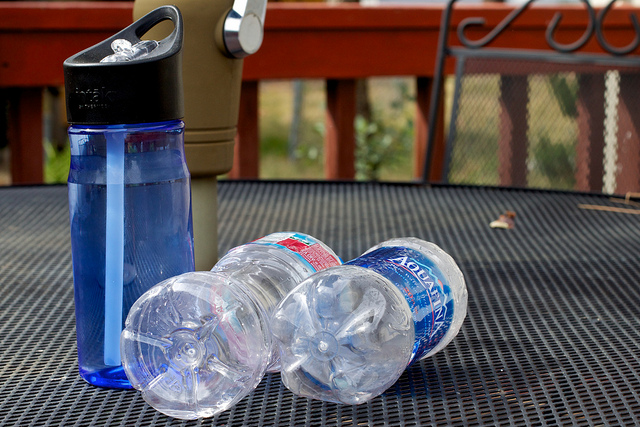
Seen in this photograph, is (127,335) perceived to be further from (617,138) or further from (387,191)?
(617,138)

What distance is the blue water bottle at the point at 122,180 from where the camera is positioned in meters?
0.54

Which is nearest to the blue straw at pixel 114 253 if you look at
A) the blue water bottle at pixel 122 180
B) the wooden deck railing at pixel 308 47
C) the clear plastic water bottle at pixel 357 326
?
the blue water bottle at pixel 122 180

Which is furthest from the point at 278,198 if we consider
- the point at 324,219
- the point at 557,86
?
the point at 557,86

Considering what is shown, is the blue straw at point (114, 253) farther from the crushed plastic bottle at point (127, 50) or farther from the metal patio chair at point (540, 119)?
the metal patio chair at point (540, 119)

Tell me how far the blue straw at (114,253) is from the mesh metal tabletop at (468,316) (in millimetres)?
61

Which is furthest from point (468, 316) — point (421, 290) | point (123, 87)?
point (123, 87)

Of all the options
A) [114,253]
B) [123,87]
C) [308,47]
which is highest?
[123,87]

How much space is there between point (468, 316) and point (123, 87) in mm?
462

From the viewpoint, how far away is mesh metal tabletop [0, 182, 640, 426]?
584 millimetres

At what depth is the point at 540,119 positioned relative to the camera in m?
2.01

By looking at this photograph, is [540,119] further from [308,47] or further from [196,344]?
[196,344]

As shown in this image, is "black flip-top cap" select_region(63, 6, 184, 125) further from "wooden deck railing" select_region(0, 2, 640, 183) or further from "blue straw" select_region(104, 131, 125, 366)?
"wooden deck railing" select_region(0, 2, 640, 183)

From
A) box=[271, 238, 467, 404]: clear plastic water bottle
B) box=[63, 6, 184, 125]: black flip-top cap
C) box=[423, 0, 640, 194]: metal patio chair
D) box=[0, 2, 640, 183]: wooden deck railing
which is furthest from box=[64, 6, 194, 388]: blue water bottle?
box=[0, 2, 640, 183]: wooden deck railing

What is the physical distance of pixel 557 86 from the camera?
1.95 metres
